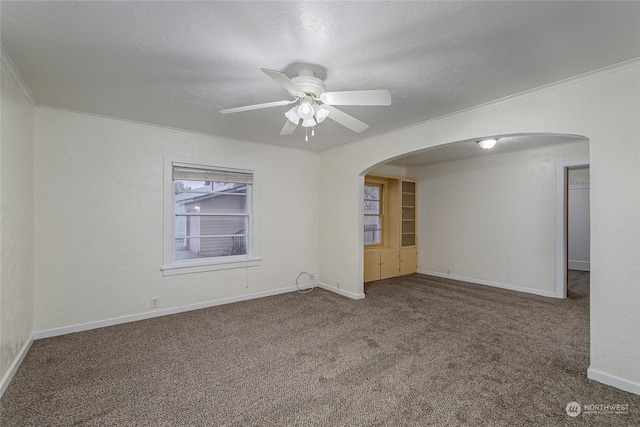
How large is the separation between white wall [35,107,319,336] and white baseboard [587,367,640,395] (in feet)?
12.8

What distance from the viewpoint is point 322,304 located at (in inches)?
163

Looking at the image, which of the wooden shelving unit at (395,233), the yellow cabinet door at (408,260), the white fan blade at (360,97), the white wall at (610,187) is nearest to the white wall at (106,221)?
the white fan blade at (360,97)

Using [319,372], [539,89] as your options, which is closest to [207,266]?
[319,372]

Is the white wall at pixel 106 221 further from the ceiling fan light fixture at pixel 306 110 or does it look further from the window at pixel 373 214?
the window at pixel 373 214

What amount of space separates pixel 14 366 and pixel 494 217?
6.51 meters

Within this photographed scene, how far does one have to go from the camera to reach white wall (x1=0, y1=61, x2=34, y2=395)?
216 centimetres

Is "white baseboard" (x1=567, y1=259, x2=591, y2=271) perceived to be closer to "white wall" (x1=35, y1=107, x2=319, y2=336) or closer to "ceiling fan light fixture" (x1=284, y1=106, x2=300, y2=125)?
"white wall" (x1=35, y1=107, x2=319, y2=336)

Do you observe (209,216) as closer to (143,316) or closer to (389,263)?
(143,316)

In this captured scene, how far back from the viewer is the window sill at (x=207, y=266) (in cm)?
373

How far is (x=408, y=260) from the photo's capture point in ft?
20.4

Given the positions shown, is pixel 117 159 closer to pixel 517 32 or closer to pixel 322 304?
pixel 322 304

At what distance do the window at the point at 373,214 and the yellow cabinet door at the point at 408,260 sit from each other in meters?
0.57

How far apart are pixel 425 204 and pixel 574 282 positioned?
3133 millimetres

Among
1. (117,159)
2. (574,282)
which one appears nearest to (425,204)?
(574,282)
